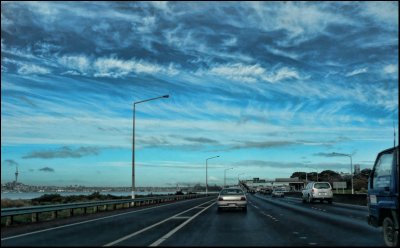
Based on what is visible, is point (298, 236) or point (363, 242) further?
point (298, 236)

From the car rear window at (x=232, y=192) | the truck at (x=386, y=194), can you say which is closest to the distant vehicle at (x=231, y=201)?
the car rear window at (x=232, y=192)

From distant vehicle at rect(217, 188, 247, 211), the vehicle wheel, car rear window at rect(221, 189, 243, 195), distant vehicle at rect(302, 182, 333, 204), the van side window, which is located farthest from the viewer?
distant vehicle at rect(302, 182, 333, 204)

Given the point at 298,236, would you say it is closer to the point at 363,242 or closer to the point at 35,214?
the point at 363,242

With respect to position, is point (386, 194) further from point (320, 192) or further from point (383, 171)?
point (320, 192)

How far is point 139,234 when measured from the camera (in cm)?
1559

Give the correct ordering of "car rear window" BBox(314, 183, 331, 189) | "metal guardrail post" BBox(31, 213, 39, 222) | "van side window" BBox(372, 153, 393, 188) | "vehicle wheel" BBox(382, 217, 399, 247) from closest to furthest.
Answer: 1. "vehicle wheel" BBox(382, 217, 399, 247)
2. "van side window" BBox(372, 153, 393, 188)
3. "metal guardrail post" BBox(31, 213, 39, 222)
4. "car rear window" BBox(314, 183, 331, 189)

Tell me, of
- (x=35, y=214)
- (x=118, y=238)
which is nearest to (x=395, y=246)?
(x=118, y=238)

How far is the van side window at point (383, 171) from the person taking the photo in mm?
11461

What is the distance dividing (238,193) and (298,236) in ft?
51.5

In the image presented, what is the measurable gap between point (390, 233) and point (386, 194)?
0.96 metres

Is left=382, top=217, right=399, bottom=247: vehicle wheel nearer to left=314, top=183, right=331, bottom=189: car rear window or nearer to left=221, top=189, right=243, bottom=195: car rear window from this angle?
left=221, top=189, right=243, bottom=195: car rear window

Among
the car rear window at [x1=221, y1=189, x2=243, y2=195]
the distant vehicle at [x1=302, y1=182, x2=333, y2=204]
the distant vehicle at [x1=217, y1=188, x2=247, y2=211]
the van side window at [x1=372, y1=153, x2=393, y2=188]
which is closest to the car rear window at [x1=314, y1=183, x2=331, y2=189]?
the distant vehicle at [x1=302, y1=182, x2=333, y2=204]

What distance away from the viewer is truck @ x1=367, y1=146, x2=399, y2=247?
35.8 ft

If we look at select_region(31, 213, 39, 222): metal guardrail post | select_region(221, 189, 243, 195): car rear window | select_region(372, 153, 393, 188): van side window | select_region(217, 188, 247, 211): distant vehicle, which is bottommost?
select_region(31, 213, 39, 222): metal guardrail post
